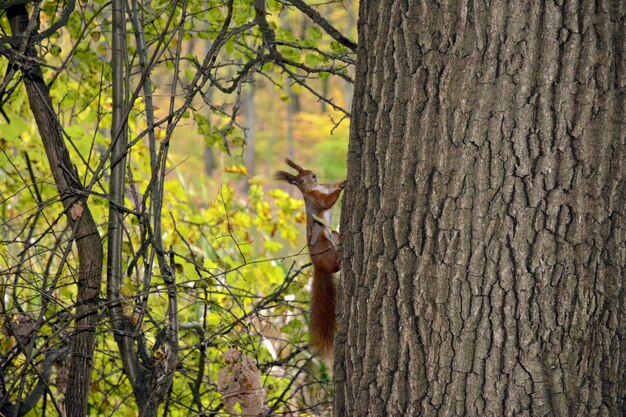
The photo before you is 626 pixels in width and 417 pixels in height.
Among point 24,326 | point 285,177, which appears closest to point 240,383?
point 285,177

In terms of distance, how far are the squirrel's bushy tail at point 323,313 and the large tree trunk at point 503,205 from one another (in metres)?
0.53

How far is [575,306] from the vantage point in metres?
1.68

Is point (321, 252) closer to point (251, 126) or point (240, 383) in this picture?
point (240, 383)

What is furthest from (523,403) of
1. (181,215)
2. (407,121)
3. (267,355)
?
(181,215)

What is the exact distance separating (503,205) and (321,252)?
0.84 m

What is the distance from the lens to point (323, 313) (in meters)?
2.31

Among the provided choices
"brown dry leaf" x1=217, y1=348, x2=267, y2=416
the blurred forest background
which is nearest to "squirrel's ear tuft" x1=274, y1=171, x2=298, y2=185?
the blurred forest background

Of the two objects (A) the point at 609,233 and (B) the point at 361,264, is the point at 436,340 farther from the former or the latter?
(A) the point at 609,233

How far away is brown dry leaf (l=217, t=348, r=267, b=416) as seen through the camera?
2.43m

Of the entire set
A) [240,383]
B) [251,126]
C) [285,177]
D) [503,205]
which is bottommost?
[240,383]

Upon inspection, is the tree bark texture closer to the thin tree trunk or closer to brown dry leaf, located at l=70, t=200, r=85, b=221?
brown dry leaf, located at l=70, t=200, r=85, b=221

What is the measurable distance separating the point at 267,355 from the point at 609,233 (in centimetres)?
206

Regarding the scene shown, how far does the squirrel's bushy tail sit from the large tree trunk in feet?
1.74

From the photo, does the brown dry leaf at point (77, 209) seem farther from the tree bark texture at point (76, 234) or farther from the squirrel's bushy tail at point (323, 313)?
the squirrel's bushy tail at point (323, 313)
